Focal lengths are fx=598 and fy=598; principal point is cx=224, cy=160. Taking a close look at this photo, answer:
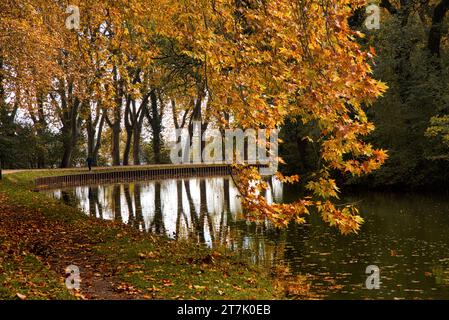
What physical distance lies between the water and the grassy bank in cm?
131

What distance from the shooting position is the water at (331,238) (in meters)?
12.3

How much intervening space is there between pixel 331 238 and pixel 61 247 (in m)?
7.99

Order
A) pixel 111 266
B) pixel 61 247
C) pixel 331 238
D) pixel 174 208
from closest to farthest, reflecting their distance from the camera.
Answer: pixel 111 266 → pixel 61 247 → pixel 331 238 → pixel 174 208

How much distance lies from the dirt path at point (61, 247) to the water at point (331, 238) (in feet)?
9.18

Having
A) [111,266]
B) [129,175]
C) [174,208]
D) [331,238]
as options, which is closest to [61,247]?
[111,266]

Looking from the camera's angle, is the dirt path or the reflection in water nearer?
the dirt path

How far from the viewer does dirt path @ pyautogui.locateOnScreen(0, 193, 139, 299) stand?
32.8 ft

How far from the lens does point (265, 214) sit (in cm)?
1037

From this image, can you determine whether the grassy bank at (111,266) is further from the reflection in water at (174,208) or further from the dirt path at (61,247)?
the reflection in water at (174,208)

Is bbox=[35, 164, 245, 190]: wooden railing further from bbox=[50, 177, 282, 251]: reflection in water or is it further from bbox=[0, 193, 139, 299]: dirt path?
bbox=[0, 193, 139, 299]: dirt path

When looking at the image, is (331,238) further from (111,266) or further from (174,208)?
(174,208)

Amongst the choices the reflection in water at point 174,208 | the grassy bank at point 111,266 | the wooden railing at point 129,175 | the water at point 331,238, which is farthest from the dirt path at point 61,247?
the wooden railing at point 129,175

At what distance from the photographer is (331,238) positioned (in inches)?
699

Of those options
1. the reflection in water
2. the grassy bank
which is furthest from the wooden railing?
the grassy bank
